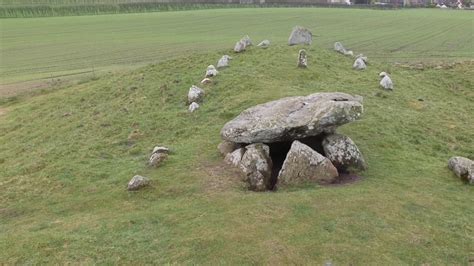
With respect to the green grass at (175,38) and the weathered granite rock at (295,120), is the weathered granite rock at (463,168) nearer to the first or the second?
the weathered granite rock at (295,120)

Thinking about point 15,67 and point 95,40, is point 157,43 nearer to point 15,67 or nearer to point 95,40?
point 95,40

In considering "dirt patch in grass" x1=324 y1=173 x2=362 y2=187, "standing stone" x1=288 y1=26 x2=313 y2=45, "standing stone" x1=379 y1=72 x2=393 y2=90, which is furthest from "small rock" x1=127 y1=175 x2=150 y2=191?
"standing stone" x1=288 y1=26 x2=313 y2=45

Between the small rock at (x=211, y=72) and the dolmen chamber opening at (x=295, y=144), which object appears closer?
the dolmen chamber opening at (x=295, y=144)

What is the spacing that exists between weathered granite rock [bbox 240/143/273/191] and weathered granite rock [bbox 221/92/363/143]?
472 millimetres

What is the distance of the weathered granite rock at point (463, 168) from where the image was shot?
18.0m

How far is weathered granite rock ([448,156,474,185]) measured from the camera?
1795 centimetres

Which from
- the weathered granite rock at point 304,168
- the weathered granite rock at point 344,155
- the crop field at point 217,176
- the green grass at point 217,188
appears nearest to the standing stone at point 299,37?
the crop field at point 217,176

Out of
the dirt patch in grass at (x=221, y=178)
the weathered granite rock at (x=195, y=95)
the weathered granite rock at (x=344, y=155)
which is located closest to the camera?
the dirt patch in grass at (x=221, y=178)

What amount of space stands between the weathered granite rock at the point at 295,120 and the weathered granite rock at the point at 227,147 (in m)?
0.62

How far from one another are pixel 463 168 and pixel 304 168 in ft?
19.9

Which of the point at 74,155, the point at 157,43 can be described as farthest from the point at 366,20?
the point at 74,155

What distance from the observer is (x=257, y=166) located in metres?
17.6

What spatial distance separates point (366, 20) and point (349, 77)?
69.1 m

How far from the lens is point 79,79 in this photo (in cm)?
4197
